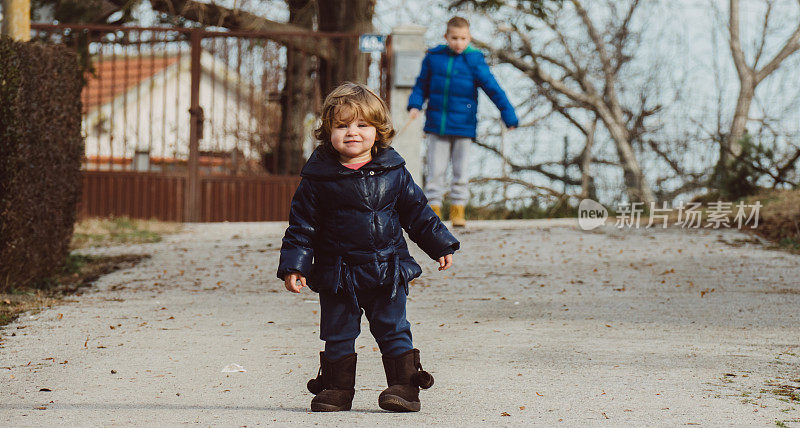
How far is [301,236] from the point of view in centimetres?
406

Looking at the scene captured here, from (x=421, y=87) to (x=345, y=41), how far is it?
193 inches

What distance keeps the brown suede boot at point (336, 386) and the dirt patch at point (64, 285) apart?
10.2 feet

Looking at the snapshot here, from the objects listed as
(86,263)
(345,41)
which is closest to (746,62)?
(345,41)

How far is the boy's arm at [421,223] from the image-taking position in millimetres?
4215

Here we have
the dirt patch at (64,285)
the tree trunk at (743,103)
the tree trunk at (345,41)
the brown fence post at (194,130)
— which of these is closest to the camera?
the dirt patch at (64,285)

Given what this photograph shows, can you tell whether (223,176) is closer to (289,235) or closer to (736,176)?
(736,176)

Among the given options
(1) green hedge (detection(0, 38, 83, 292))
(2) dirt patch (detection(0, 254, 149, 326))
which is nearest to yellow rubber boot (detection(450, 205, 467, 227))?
(2) dirt patch (detection(0, 254, 149, 326))

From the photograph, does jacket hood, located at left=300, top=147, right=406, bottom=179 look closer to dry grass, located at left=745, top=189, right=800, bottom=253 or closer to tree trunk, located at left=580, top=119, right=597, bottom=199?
dry grass, located at left=745, top=189, right=800, bottom=253

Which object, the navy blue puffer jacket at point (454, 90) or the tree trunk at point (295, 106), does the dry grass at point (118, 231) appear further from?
the navy blue puffer jacket at point (454, 90)

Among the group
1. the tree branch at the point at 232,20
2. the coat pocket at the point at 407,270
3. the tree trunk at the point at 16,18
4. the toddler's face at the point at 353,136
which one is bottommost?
the coat pocket at the point at 407,270

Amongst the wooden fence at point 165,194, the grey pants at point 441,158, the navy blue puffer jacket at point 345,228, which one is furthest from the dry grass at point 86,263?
the navy blue puffer jacket at point 345,228

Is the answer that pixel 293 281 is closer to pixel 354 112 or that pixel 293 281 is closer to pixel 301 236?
pixel 301 236

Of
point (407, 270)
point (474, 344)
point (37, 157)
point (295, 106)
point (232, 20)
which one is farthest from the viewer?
point (295, 106)

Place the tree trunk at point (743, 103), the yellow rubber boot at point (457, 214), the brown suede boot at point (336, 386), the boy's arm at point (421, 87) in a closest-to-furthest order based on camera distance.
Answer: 1. the brown suede boot at point (336, 386)
2. the boy's arm at point (421, 87)
3. the yellow rubber boot at point (457, 214)
4. the tree trunk at point (743, 103)
